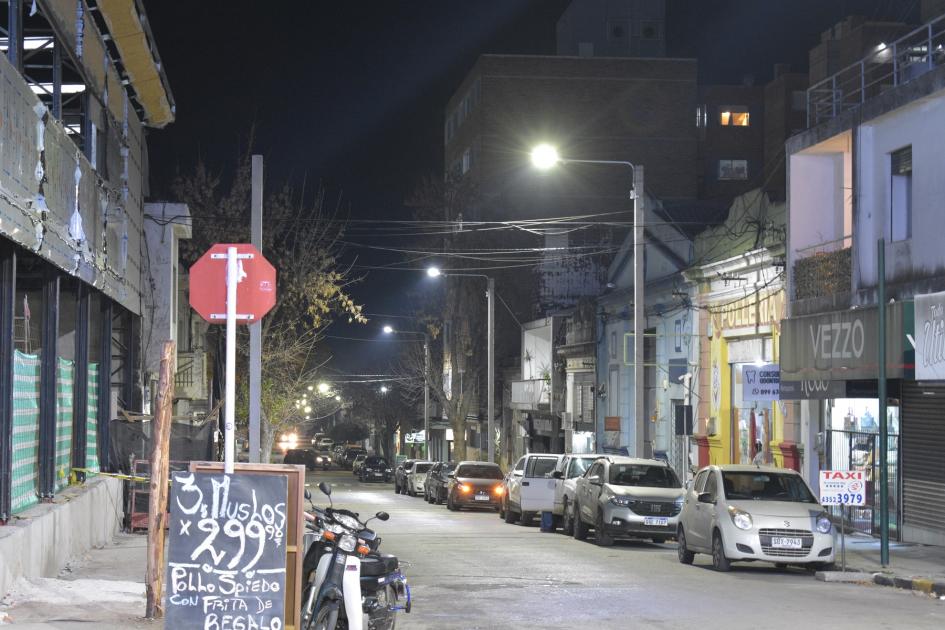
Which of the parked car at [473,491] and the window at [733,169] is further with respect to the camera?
the window at [733,169]

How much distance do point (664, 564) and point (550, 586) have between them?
4.33m

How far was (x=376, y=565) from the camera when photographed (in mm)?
10812

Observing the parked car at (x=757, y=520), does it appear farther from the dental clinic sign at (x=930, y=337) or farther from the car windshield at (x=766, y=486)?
the dental clinic sign at (x=930, y=337)

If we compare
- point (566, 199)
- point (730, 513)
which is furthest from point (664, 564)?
point (566, 199)

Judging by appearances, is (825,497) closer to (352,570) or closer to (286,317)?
(352,570)

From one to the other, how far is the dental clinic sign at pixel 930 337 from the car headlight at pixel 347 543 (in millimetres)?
12277

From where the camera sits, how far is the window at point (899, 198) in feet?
77.2

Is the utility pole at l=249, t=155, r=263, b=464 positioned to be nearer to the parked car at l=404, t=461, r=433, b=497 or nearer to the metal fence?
the metal fence

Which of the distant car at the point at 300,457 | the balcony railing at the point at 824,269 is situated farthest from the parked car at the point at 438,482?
the distant car at the point at 300,457

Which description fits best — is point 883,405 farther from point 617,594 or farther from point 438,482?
point 438,482

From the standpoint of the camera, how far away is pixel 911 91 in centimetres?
2227

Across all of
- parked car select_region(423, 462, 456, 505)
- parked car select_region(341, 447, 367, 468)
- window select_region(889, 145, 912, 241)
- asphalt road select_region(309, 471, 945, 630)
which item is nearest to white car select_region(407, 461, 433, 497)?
parked car select_region(423, 462, 456, 505)

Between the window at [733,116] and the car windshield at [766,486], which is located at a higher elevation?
the window at [733,116]

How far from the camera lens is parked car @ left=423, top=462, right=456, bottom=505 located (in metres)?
44.0
